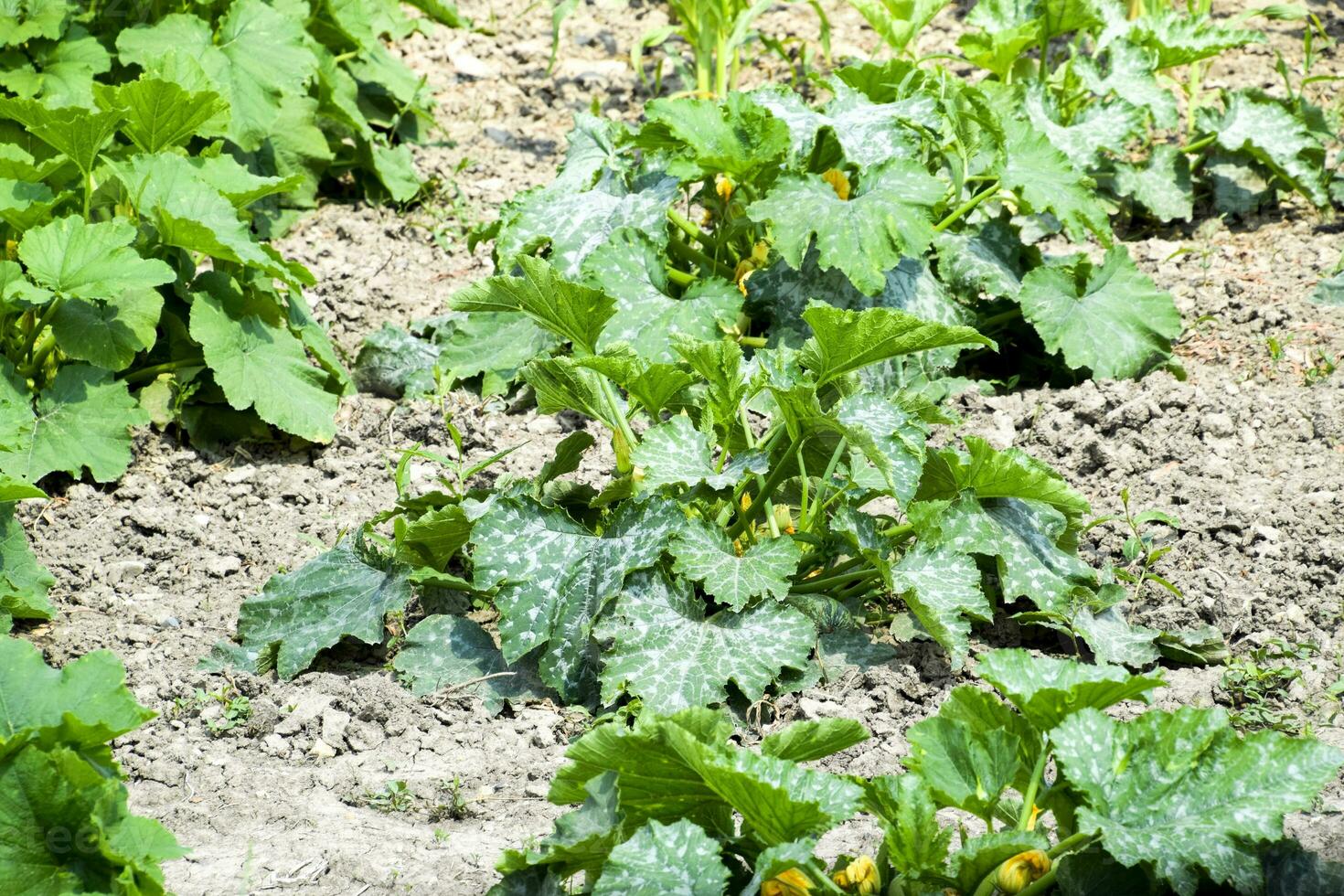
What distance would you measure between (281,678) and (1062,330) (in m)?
2.27

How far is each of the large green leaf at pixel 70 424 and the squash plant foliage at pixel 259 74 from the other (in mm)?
713

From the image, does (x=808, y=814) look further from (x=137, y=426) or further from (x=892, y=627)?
(x=137, y=426)

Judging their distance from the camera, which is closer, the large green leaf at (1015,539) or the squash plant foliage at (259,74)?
the large green leaf at (1015,539)

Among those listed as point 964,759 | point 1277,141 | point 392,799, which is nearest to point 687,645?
point 392,799

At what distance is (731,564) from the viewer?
2873 millimetres

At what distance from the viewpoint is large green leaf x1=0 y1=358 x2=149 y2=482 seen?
3.46 m

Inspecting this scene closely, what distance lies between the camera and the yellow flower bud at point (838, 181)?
3.88 metres

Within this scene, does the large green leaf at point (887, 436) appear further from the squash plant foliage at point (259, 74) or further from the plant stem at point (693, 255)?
the squash plant foliage at point (259, 74)

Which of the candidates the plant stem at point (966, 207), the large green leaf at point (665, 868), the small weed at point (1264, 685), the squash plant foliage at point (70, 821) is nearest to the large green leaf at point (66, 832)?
the squash plant foliage at point (70, 821)

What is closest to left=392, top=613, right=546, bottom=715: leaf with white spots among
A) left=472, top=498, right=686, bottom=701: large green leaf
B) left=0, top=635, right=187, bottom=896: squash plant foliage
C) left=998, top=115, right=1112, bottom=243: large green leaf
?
left=472, top=498, right=686, bottom=701: large green leaf

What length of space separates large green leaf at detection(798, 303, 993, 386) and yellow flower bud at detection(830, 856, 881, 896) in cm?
107

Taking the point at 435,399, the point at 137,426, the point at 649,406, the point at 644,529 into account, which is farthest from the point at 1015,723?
the point at 137,426

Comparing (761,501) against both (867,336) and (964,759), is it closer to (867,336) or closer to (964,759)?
(867,336)

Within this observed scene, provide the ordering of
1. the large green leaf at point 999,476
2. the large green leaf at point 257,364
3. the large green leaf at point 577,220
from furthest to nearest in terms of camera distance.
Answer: the large green leaf at point 577,220, the large green leaf at point 257,364, the large green leaf at point 999,476
